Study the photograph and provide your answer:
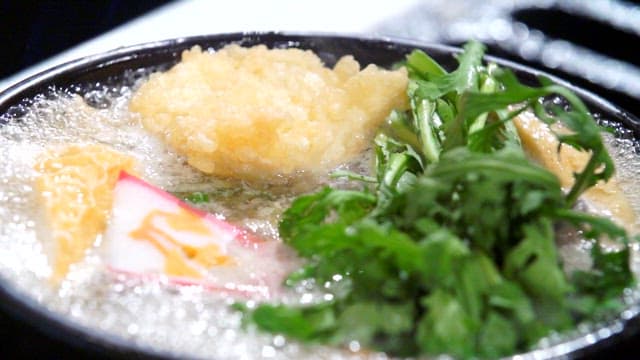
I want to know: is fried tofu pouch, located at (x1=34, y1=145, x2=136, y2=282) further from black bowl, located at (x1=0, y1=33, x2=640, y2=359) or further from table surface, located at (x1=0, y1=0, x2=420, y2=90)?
table surface, located at (x1=0, y1=0, x2=420, y2=90)

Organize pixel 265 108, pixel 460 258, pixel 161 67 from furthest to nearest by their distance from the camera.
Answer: pixel 161 67, pixel 265 108, pixel 460 258

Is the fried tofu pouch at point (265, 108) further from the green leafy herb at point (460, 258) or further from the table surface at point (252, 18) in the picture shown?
the table surface at point (252, 18)

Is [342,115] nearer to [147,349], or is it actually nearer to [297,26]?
[147,349]

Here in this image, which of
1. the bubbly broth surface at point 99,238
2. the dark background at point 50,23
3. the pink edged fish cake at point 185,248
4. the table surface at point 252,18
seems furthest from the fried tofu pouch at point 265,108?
the dark background at point 50,23

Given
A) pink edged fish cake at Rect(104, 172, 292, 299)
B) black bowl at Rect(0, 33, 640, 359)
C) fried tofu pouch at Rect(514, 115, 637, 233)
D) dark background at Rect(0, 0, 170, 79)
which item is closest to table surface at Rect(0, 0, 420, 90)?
dark background at Rect(0, 0, 170, 79)

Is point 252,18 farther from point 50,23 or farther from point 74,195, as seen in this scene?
point 74,195

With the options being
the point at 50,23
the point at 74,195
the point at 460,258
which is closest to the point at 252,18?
the point at 50,23
